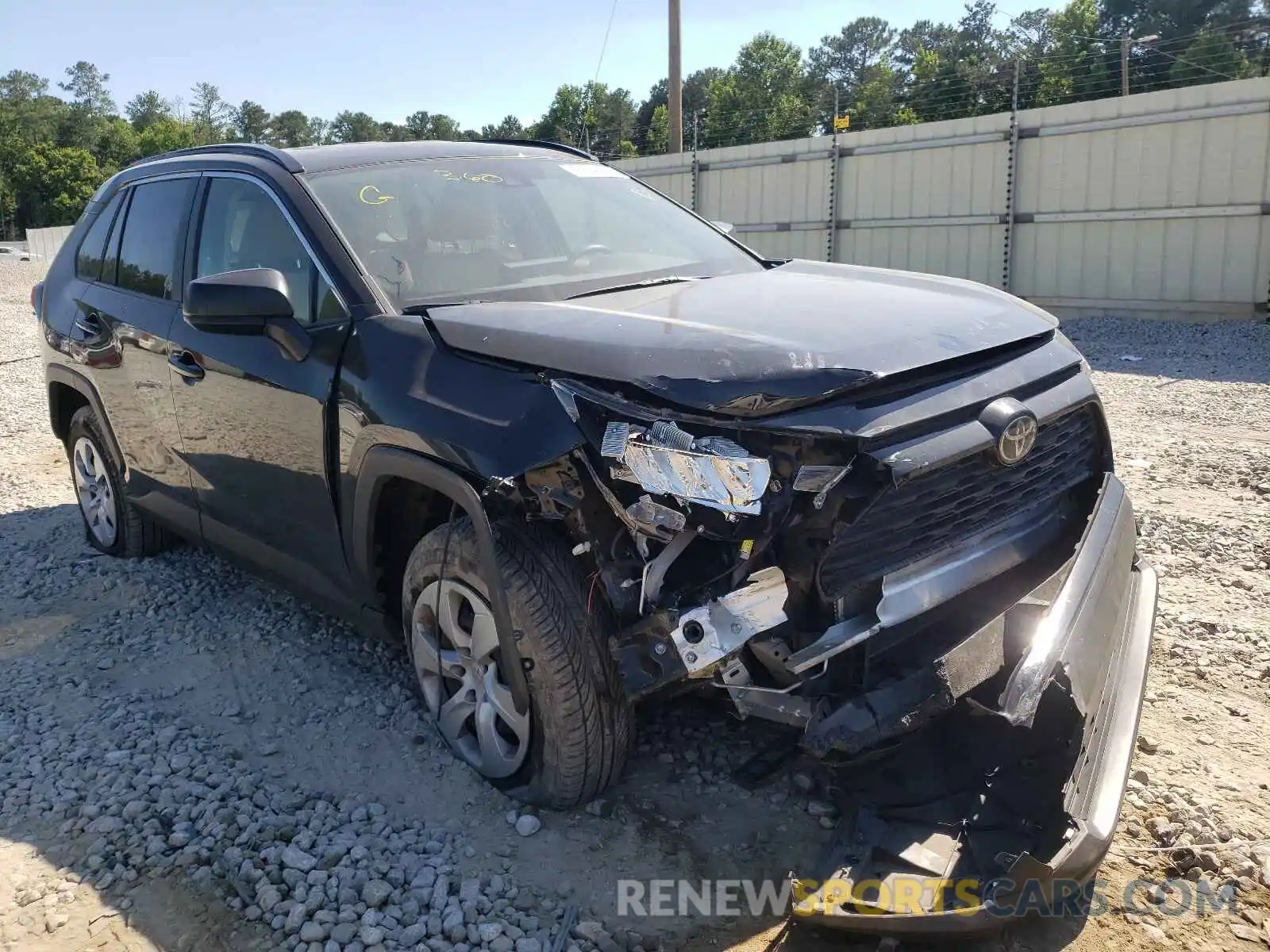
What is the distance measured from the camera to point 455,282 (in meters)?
3.45

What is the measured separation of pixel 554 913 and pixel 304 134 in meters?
90.9

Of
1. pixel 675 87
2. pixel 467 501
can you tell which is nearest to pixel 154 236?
pixel 467 501

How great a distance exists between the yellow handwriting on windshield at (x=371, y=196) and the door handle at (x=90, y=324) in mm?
1950

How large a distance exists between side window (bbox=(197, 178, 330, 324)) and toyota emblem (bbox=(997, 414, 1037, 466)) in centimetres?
207

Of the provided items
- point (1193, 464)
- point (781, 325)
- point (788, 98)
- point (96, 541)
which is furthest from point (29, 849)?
point (788, 98)

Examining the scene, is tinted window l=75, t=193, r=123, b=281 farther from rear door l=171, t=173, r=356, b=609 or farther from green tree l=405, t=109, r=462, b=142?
green tree l=405, t=109, r=462, b=142

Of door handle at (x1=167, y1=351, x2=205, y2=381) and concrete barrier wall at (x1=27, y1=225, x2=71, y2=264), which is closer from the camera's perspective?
door handle at (x1=167, y1=351, x2=205, y2=381)

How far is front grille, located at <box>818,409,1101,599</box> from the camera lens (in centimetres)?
248

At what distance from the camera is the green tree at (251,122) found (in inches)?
3214

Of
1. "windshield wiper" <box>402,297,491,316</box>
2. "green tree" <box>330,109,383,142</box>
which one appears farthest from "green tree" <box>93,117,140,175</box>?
"windshield wiper" <box>402,297,491,316</box>

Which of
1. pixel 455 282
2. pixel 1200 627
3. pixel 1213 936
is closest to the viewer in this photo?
pixel 1213 936

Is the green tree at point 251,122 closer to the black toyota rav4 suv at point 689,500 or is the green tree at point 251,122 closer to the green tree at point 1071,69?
the green tree at point 1071,69

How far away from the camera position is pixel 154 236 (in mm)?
4637

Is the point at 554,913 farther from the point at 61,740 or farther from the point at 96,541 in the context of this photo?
the point at 96,541
